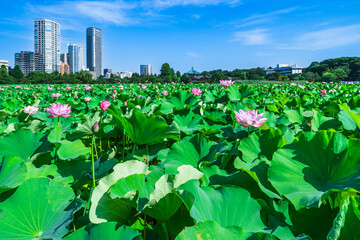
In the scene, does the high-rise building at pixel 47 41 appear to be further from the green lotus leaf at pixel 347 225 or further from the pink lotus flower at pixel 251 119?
the green lotus leaf at pixel 347 225

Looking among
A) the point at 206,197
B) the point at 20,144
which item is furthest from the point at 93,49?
the point at 206,197

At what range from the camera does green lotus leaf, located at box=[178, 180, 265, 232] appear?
0.42m

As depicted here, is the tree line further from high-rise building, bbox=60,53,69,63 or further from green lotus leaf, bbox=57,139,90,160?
high-rise building, bbox=60,53,69,63

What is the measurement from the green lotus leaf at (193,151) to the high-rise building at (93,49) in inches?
4508

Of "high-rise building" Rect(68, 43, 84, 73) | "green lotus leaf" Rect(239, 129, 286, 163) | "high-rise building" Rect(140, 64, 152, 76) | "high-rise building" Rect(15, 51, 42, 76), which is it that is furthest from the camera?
"high-rise building" Rect(68, 43, 84, 73)

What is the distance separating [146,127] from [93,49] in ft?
394

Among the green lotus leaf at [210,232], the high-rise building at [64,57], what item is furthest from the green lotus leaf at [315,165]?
the high-rise building at [64,57]

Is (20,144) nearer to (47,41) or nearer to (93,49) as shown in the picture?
(47,41)

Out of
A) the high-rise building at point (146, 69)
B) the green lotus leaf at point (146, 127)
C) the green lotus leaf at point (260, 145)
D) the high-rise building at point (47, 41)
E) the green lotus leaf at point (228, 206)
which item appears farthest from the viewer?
the high-rise building at point (146, 69)

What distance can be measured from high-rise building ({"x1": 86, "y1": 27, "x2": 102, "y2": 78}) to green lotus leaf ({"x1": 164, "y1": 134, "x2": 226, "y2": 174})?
114510mm

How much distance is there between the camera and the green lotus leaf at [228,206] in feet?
1.38

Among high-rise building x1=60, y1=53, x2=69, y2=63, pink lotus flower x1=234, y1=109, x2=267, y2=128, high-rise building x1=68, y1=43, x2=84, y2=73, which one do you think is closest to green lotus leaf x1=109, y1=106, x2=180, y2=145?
pink lotus flower x1=234, y1=109, x2=267, y2=128

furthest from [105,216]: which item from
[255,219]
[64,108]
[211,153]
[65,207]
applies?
[64,108]

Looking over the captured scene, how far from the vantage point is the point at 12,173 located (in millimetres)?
614
